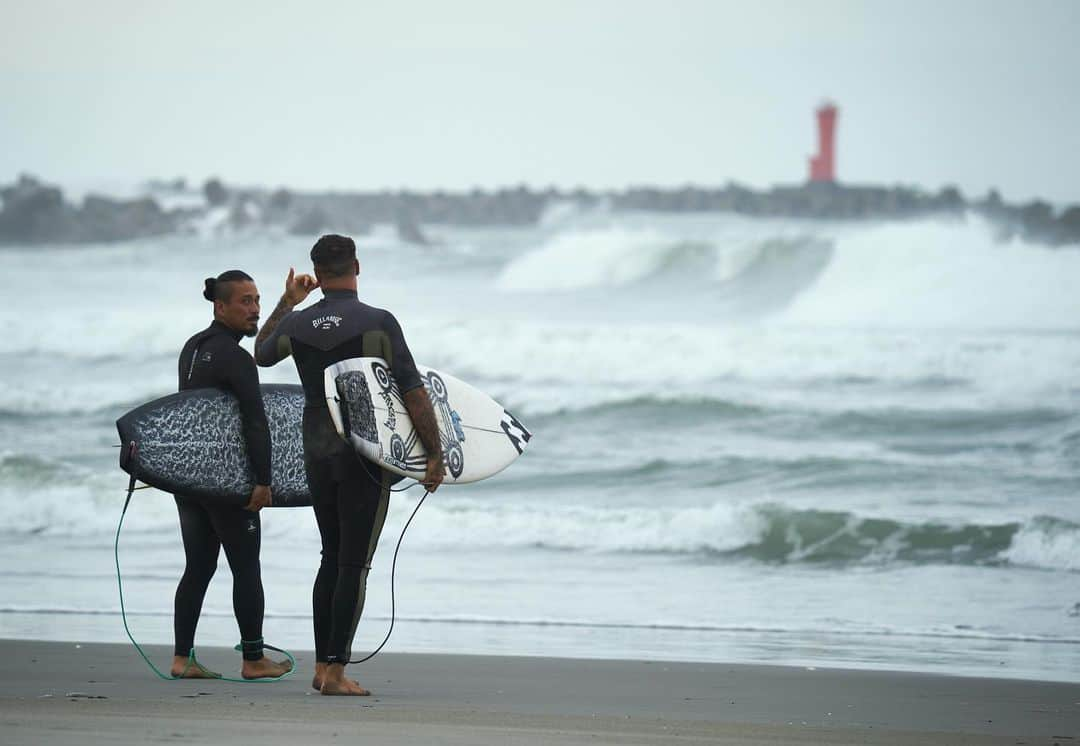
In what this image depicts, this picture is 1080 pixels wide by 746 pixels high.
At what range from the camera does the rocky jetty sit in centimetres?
2892

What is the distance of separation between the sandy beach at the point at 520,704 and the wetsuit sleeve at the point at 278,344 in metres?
0.87

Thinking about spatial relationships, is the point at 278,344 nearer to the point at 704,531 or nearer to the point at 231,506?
the point at 231,506

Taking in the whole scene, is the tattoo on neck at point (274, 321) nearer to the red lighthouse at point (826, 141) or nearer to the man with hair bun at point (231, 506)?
the man with hair bun at point (231, 506)

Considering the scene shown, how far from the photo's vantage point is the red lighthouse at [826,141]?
2686 centimetres

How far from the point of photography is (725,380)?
1802 cm

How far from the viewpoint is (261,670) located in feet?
14.4

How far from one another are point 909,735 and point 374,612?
314 centimetres

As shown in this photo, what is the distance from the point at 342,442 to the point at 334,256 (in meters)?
0.48

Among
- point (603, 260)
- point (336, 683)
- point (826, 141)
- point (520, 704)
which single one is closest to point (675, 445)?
point (520, 704)

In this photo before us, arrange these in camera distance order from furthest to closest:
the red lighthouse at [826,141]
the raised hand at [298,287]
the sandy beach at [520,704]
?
1. the red lighthouse at [826,141]
2. the raised hand at [298,287]
3. the sandy beach at [520,704]

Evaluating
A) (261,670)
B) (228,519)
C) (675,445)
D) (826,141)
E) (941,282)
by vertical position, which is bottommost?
(675,445)

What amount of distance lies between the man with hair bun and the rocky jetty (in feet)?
78.2

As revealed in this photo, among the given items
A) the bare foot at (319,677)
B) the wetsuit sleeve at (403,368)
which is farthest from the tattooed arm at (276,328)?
the bare foot at (319,677)

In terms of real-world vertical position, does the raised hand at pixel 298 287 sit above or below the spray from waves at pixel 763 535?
above
